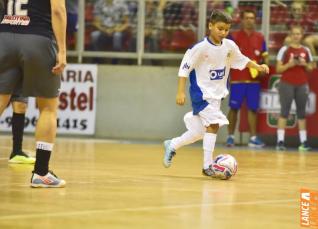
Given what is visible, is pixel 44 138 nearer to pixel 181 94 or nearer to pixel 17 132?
pixel 181 94

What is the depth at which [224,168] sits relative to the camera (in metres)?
10.1

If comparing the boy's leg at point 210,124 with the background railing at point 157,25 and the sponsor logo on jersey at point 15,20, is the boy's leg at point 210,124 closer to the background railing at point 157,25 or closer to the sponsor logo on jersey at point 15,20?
the sponsor logo on jersey at point 15,20

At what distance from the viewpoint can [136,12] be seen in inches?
717

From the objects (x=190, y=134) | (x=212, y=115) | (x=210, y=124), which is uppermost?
(x=212, y=115)

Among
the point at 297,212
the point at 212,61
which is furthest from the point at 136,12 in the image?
the point at 297,212

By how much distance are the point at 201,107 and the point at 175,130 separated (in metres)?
6.97

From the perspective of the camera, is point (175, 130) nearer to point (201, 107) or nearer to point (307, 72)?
point (307, 72)

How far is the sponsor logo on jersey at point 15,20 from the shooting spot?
27.5 feet

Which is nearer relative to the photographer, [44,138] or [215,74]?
[44,138]

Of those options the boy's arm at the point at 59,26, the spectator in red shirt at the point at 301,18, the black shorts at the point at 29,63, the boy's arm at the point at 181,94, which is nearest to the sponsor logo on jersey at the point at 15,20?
the black shorts at the point at 29,63

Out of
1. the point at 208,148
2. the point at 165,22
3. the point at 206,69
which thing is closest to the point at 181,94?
the point at 206,69

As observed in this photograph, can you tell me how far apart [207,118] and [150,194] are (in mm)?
2346

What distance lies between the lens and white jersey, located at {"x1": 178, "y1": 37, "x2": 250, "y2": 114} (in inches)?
419

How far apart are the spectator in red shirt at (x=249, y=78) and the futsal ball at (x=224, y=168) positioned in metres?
6.49
